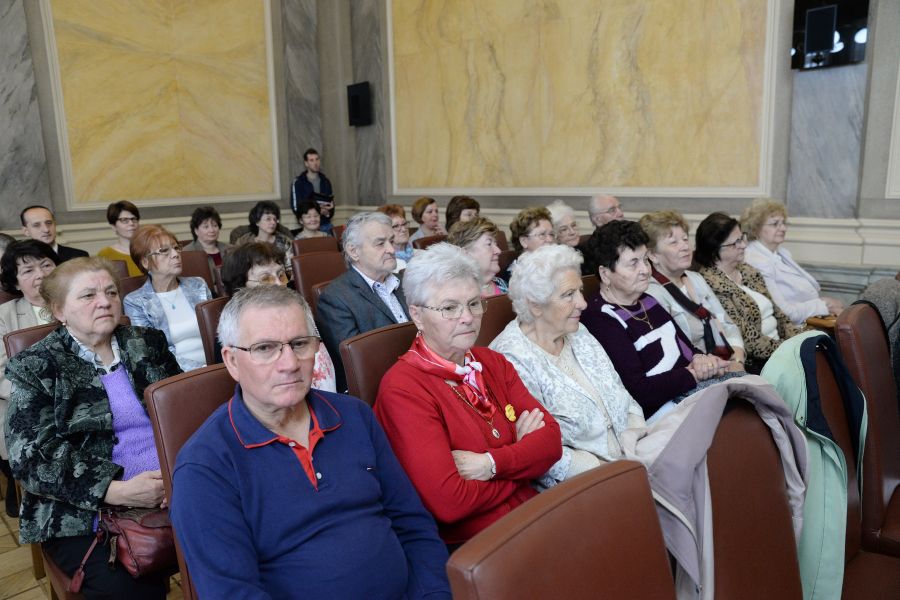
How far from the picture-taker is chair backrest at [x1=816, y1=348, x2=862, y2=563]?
1618 millimetres

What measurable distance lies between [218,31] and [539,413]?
255 inches

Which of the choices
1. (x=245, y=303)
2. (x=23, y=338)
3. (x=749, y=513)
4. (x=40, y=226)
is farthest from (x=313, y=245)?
(x=749, y=513)

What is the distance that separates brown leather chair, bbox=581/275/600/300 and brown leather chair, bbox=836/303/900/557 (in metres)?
1.07

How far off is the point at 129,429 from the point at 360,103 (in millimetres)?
6130

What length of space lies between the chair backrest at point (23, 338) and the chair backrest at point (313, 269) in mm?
1420

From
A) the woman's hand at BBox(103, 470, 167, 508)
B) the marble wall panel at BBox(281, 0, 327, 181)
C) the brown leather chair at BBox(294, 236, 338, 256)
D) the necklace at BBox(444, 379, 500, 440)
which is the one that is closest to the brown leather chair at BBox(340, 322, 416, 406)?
the necklace at BBox(444, 379, 500, 440)

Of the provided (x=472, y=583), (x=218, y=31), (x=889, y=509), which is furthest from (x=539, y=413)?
(x=218, y=31)

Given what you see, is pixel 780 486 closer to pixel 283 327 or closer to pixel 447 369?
pixel 447 369

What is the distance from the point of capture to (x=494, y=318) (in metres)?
2.40

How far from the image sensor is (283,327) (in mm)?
1416

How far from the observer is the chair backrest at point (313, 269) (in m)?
3.51

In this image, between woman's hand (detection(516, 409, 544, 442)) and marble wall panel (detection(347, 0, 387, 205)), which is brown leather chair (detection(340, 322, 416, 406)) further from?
marble wall panel (detection(347, 0, 387, 205))

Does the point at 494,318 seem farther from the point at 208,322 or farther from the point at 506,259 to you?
the point at 506,259

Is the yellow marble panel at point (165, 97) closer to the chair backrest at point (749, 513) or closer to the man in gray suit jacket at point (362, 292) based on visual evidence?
the man in gray suit jacket at point (362, 292)
